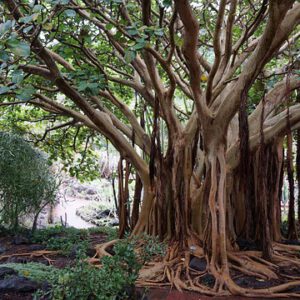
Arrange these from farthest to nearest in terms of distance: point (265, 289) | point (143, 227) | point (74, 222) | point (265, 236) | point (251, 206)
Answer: point (74, 222) < point (143, 227) < point (251, 206) < point (265, 236) < point (265, 289)

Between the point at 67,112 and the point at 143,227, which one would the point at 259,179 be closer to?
the point at 143,227

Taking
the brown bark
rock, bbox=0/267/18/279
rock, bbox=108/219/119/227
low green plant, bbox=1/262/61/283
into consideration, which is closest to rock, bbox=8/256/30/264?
low green plant, bbox=1/262/61/283

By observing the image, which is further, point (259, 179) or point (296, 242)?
point (296, 242)

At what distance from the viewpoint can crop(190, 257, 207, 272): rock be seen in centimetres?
423

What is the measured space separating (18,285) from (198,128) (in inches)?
123

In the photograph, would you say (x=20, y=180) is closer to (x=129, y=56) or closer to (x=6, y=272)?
(x=6, y=272)

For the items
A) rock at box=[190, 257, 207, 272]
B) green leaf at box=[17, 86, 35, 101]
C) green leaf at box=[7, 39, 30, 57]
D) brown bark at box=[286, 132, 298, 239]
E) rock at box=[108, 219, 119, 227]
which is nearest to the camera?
green leaf at box=[7, 39, 30, 57]

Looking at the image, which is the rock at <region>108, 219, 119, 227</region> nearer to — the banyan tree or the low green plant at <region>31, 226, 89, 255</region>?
the low green plant at <region>31, 226, 89, 255</region>

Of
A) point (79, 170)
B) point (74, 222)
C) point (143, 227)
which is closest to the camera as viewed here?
point (143, 227)

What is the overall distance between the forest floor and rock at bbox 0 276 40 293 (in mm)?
23

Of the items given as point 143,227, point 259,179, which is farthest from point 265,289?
point 143,227

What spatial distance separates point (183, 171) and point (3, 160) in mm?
3031

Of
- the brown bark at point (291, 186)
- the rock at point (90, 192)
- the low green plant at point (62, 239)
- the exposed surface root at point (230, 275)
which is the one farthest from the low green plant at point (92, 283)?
the rock at point (90, 192)

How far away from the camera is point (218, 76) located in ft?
17.3
